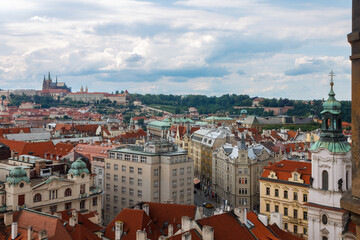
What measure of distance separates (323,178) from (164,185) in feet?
83.6

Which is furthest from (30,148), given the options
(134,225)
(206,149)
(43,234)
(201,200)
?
(43,234)

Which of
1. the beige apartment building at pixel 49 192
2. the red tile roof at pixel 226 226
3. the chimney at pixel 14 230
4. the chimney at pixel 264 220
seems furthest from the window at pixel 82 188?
the chimney at pixel 264 220

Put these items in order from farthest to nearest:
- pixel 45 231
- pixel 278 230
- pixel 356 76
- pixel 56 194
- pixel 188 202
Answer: pixel 188 202
pixel 56 194
pixel 278 230
pixel 45 231
pixel 356 76

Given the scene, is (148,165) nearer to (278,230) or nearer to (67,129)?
(278,230)

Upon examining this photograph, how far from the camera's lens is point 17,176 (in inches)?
1658

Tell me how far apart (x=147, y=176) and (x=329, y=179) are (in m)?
27.5

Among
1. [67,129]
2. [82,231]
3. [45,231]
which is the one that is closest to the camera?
[45,231]

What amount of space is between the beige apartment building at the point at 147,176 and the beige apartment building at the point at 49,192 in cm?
799

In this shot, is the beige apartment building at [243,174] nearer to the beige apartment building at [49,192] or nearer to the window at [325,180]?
the beige apartment building at [49,192]

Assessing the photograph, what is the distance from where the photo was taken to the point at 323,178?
132 feet

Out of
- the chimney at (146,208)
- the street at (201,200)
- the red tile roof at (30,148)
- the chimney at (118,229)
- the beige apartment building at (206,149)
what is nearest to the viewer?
the chimney at (118,229)

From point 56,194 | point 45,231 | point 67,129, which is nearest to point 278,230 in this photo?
point 45,231

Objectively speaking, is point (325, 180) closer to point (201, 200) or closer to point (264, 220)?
point (264, 220)

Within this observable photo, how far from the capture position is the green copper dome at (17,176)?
4169cm
